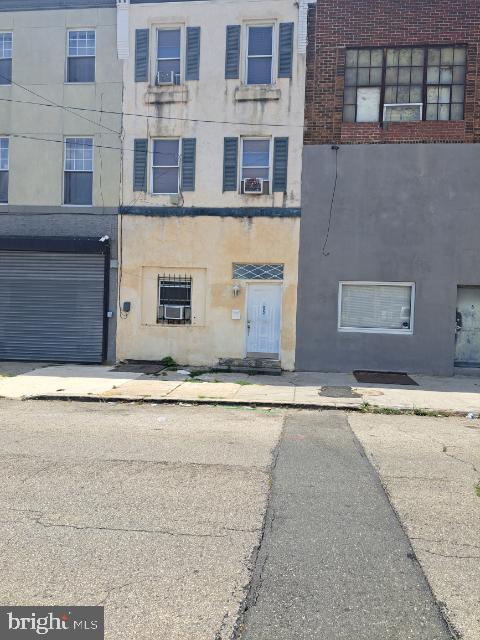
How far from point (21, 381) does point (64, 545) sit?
9.06 metres

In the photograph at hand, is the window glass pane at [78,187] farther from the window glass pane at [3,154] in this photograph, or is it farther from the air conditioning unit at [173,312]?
the air conditioning unit at [173,312]

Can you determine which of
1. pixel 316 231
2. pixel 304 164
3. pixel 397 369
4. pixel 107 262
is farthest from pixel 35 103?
pixel 397 369

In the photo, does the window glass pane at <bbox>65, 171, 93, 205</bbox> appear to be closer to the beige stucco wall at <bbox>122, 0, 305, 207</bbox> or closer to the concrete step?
the beige stucco wall at <bbox>122, 0, 305, 207</bbox>

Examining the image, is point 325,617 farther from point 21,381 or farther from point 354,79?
point 354,79

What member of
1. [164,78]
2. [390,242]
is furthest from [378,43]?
[164,78]

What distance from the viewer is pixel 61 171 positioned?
15109 millimetres

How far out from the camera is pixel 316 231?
14.2 metres

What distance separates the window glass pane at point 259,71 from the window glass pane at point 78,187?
5.25 m

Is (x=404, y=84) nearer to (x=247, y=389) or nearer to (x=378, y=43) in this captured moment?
(x=378, y=43)

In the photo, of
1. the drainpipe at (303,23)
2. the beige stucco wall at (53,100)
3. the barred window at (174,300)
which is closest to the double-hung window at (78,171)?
the beige stucco wall at (53,100)

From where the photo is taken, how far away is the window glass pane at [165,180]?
1496cm

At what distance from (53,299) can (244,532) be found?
486 inches

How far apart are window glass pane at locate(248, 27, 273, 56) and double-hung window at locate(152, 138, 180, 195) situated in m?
3.19

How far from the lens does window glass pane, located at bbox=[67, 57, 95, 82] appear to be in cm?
1514
